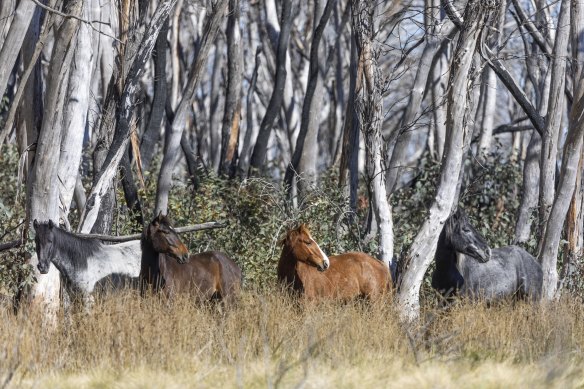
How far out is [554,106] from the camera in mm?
14773

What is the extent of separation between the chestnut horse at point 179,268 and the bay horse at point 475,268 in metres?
2.42

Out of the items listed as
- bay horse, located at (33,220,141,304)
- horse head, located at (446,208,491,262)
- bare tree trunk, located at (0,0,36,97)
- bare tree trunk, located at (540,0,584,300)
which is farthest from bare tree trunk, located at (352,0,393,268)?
bare tree trunk, located at (0,0,36,97)

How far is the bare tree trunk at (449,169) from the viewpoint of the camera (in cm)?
1134

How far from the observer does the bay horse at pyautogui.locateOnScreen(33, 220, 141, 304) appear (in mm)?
11102

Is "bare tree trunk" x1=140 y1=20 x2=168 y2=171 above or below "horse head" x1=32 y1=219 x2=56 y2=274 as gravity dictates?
above

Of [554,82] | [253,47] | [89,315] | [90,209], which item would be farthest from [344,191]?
[253,47]

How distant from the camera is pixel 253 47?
121 ft

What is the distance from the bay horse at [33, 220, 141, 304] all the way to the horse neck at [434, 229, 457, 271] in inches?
136

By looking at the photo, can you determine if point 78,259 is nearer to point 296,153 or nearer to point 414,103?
point 414,103

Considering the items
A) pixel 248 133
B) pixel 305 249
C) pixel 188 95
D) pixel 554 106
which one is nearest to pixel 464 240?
pixel 305 249

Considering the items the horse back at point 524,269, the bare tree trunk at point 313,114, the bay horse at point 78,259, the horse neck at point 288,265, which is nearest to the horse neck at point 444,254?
the horse back at point 524,269

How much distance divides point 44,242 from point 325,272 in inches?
127

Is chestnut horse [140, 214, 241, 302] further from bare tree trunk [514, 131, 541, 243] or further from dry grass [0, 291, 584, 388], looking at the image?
bare tree trunk [514, 131, 541, 243]

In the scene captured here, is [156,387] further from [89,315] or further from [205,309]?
[205,309]
